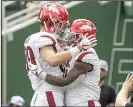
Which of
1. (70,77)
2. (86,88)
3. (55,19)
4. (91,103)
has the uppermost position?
Result: (55,19)

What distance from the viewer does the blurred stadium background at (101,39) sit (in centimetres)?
1184

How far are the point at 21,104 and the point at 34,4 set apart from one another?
2.51 m

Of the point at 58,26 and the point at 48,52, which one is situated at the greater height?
the point at 58,26

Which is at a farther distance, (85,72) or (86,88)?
(86,88)

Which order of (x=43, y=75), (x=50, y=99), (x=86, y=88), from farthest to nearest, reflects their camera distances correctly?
(x=86, y=88) < (x=50, y=99) < (x=43, y=75)

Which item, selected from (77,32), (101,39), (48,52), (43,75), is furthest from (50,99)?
(101,39)

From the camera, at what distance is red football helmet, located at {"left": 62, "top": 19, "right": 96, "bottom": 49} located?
5.99 m

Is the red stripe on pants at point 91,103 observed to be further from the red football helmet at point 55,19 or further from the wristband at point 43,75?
the red football helmet at point 55,19

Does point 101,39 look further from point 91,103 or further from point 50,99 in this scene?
point 50,99

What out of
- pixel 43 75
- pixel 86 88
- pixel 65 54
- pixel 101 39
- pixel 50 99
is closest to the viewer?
pixel 65 54

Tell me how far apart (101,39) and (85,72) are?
581 cm

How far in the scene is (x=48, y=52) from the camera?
5859 mm

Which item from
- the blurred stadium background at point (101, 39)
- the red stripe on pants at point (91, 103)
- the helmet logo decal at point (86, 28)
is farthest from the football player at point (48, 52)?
the blurred stadium background at point (101, 39)

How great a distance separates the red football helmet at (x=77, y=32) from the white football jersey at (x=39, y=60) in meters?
0.12
